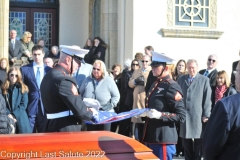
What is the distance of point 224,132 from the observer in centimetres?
368

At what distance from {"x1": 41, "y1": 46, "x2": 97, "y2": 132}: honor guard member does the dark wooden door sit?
32.0 ft

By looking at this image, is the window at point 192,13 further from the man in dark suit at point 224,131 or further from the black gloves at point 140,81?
the man in dark suit at point 224,131

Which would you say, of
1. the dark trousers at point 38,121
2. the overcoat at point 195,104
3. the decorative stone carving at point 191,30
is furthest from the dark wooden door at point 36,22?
the overcoat at point 195,104

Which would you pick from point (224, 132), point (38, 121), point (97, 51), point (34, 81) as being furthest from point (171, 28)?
point (224, 132)

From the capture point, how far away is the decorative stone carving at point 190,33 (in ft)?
43.3

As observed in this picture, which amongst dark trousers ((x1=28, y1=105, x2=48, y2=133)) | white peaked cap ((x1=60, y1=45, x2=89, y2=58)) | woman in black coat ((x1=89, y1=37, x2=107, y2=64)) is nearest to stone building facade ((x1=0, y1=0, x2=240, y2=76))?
woman in black coat ((x1=89, y1=37, x2=107, y2=64))

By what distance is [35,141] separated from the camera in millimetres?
4332

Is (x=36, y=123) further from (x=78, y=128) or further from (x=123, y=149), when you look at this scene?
(x=123, y=149)

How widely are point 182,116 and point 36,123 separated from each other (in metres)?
3.43

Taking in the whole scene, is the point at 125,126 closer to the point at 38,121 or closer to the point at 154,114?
the point at 38,121

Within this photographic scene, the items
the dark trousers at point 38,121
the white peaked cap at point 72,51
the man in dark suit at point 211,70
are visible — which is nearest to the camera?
the white peaked cap at point 72,51

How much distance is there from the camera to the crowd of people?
19.1 ft

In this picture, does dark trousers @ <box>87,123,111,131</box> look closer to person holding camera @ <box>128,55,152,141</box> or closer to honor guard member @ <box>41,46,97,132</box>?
person holding camera @ <box>128,55,152,141</box>

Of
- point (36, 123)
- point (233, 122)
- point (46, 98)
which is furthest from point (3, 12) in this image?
point (233, 122)
